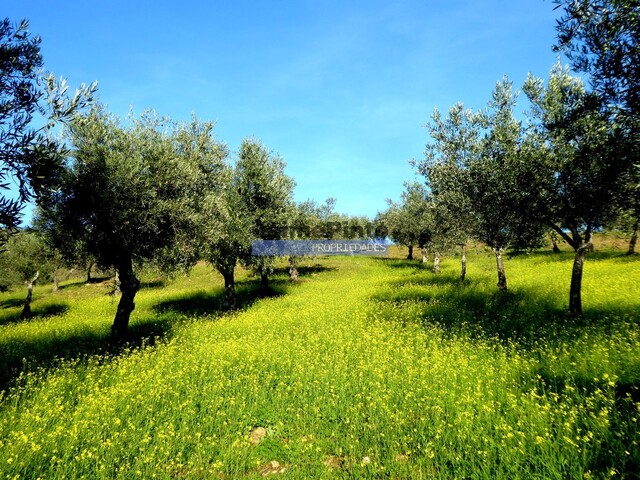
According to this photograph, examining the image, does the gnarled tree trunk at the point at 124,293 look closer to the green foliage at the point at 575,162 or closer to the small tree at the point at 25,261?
the green foliage at the point at 575,162

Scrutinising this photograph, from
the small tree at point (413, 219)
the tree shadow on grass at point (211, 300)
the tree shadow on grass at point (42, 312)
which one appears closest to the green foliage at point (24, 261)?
the tree shadow on grass at point (42, 312)

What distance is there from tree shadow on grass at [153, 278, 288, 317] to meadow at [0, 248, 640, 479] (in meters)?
7.30

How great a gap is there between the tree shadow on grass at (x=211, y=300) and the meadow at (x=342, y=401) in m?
7.30

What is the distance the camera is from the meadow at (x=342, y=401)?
6215 millimetres

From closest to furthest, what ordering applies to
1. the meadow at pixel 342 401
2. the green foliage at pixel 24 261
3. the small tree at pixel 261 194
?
1. the meadow at pixel 342 401
2. the small tree at pixel 261 194
3. the green foliage at pixel 24 261

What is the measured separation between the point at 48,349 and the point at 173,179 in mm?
9614

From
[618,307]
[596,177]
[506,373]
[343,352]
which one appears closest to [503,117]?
[596,177]

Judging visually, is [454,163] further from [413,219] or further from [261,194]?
[413,219]

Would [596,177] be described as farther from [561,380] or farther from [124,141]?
[124,141]

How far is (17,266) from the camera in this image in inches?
1307

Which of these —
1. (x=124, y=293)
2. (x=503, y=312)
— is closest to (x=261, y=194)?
(x=124, y=293)

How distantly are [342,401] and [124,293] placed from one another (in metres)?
12.3

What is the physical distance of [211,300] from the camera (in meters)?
28.6

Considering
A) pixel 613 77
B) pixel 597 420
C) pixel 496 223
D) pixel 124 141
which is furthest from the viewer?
pixel 496 223
